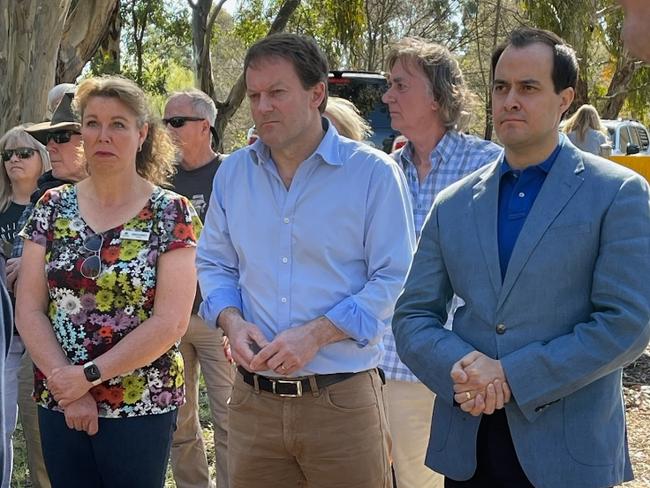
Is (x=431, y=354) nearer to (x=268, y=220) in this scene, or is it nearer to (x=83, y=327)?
(x=268, y=220)

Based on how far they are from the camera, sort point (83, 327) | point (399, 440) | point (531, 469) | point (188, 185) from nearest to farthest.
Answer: point (531, 469) < point (83, 327) < point (399, 440) < point (188, 185)

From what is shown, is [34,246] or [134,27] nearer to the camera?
[34,246]

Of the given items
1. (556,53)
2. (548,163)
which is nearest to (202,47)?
(556,53)

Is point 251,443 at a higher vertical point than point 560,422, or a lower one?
lower

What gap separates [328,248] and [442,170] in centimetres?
93

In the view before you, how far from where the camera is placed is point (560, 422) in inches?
106

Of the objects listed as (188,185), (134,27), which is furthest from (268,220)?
(134,27)

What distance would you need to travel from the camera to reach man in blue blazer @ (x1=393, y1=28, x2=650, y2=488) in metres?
2.63

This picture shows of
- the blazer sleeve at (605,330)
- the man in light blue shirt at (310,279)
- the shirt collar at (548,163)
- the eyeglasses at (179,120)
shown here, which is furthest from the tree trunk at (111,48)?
the blazer sleeve at (605,330)

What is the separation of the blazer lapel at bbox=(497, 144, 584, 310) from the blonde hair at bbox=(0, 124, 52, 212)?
10.2 ft

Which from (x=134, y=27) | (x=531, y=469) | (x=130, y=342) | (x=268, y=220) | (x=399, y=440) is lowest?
(x=399, y=440)

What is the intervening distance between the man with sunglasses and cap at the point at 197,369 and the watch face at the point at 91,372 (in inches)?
65.1

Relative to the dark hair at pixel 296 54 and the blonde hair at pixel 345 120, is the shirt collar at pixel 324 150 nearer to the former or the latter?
the dark hair at pixel 296 54

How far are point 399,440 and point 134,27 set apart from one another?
19992 mm
